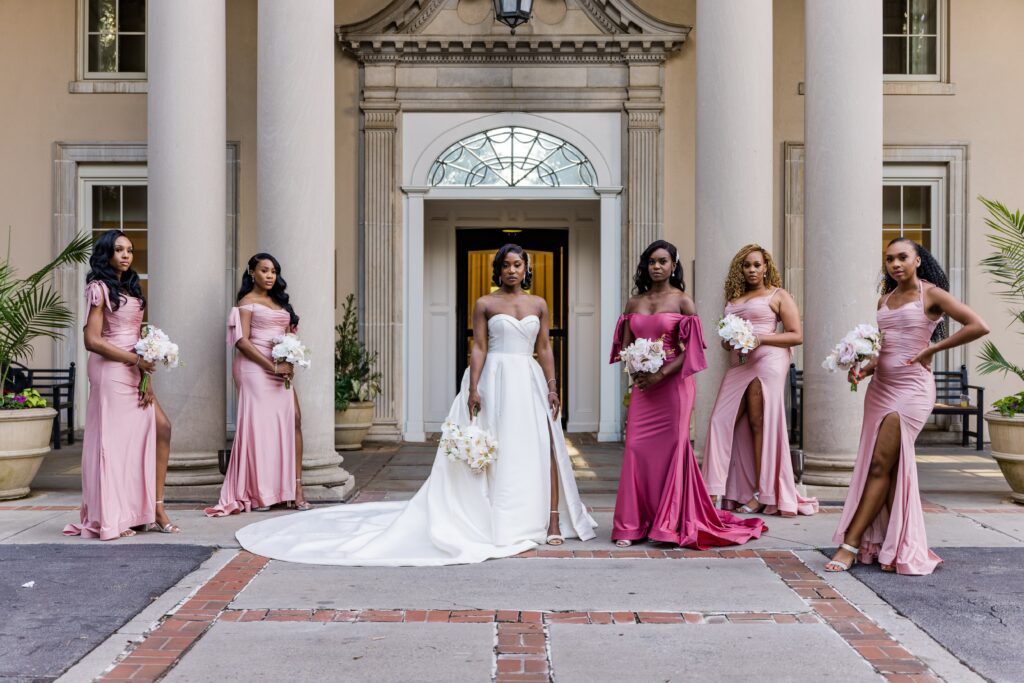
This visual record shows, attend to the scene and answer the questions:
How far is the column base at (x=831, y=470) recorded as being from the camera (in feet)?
27.3

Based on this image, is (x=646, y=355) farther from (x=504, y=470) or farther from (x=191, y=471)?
(x=191, y=471)

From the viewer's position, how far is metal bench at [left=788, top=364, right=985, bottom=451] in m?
12.3

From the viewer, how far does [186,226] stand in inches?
325

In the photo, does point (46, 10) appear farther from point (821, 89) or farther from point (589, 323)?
point (821, 89)

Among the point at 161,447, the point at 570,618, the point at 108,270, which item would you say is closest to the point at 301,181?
the point at 108,270

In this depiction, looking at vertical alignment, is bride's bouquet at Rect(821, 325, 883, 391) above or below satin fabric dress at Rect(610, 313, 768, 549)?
above

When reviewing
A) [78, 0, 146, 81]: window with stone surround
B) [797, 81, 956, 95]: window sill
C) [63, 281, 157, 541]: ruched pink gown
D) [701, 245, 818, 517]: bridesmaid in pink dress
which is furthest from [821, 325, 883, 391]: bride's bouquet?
[78, 0, 146, 81]: window with stone surround

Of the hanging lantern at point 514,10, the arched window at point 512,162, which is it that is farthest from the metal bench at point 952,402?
Result: the hanging lantern at point 514,10

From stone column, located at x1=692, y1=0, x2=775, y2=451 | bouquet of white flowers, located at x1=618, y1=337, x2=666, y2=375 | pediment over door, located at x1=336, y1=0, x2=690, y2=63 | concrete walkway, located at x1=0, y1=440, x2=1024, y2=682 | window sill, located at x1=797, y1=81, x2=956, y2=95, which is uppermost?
pediment over door, located at x1=336, y1=0, x2=690, y2=63

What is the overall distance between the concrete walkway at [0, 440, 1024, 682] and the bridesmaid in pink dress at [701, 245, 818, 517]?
0.71 m

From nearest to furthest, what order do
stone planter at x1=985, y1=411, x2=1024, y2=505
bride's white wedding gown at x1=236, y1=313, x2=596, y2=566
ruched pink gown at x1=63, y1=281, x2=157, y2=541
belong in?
bride's white wedding gown at x1=236, y1=313, x2=596, y2=566, ruched pink gown at x1=63, y1=281, x2=157, y2=541, stone planter at x1=985, y1=411, x2=1024, y2=505

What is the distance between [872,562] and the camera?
6078 mm

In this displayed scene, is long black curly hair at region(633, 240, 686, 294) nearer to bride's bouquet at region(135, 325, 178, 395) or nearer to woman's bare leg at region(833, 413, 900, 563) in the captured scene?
woman's bare leg at region(833, 413, 900, 563)

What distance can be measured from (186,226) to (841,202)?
5.22 meters
